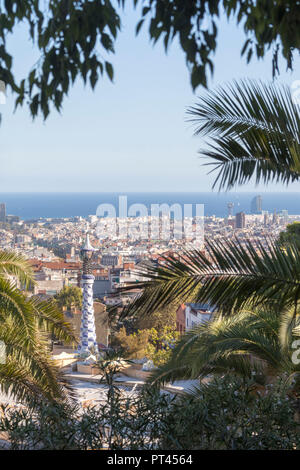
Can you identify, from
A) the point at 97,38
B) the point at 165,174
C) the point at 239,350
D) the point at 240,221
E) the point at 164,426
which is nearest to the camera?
the point at 164,426

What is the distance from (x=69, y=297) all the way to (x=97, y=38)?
19.5 metres

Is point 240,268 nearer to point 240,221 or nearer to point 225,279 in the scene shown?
point 225,279

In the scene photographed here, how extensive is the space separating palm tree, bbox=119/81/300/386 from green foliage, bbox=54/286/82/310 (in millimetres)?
17190

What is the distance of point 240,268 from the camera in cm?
251

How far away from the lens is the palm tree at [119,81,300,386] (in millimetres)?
2504

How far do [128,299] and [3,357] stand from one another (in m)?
2.18

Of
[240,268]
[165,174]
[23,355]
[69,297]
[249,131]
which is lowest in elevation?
[69,297]

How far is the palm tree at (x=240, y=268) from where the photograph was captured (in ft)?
8.21

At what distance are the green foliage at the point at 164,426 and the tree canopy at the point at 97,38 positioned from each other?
5.63 ft

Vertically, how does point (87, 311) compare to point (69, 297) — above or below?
above

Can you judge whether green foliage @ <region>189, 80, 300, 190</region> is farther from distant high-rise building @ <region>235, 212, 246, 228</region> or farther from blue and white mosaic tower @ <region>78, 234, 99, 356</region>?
blue and white mosaic tower @ <region>78, 234, 99, 356</region>

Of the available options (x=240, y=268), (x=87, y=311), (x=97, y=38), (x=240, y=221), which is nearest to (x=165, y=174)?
(x=97, y=38)

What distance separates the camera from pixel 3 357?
450 centimetres
